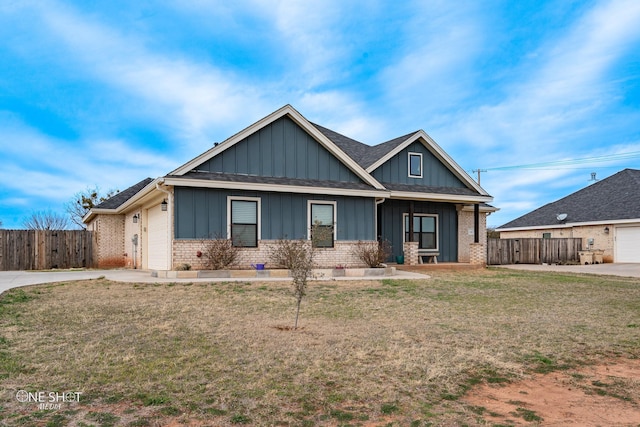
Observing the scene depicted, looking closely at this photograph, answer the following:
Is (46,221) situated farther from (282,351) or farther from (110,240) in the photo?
(282,351)

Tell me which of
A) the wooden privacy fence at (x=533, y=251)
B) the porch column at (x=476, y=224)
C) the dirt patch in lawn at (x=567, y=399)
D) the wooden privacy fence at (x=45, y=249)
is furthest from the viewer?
the wooden privacy fence at (x=533, y=251)

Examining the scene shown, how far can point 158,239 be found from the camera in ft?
53.0

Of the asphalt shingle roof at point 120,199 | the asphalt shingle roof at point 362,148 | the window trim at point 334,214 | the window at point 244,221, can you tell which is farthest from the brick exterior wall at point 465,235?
the asphalt shingle roof at point 120,199

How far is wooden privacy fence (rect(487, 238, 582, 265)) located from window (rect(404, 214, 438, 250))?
5.87 m

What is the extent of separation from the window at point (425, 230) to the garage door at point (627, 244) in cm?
1305

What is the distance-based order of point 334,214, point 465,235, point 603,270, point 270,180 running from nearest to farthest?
point 270,180 < point 334,214 < point 603,270 < point 465,235

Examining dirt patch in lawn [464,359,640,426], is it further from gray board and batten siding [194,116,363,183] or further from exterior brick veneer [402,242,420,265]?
exterior brick veneer [402,242,420,265]

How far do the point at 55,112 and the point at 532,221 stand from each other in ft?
101

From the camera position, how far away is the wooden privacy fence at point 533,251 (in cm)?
2470

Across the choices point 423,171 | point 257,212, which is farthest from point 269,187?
point 423,171

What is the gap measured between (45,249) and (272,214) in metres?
12.5

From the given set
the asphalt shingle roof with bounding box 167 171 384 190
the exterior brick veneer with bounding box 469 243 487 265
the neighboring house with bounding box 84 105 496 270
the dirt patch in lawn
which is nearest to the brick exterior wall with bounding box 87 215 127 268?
the neighboring house with bounding box 84 105 496 270

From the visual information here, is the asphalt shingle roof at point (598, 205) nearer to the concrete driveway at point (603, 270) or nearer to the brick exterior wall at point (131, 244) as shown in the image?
the concrete driveway at point (603, 270)

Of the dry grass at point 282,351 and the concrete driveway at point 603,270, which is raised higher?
the dry grass at point 282,351
